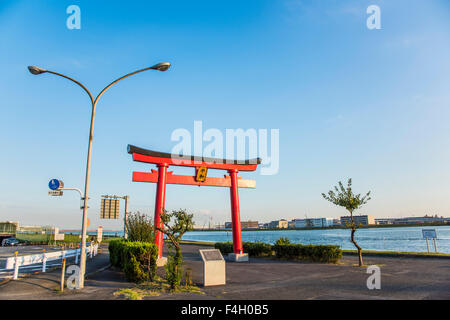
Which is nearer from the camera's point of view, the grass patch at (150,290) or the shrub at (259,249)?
the grass patch at (150,290)

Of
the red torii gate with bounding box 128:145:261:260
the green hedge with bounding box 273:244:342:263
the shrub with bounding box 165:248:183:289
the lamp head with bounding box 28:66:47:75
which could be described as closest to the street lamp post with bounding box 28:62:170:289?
the lamp head with bounding box 28:66:47:75

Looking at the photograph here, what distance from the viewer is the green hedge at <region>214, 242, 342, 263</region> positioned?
1808cm

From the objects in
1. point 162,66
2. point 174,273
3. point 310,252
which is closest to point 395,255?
point 310,252

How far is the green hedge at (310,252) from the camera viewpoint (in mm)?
18031

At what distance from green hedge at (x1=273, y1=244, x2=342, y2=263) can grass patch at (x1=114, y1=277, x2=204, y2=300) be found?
11024mm

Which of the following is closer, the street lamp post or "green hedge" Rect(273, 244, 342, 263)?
the street lamp post

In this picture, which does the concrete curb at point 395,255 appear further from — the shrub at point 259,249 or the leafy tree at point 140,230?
the leafy tree at point 140,230

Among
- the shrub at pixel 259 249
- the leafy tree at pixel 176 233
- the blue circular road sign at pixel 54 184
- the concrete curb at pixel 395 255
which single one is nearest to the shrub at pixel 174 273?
the leafy tree at pixel 176 233

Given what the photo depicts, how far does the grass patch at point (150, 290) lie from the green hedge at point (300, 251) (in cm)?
1104

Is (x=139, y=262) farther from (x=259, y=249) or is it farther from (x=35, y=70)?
(x=259, y=249)

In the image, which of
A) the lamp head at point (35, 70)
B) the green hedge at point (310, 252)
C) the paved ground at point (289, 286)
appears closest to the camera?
the paved ground at point (289, 286)

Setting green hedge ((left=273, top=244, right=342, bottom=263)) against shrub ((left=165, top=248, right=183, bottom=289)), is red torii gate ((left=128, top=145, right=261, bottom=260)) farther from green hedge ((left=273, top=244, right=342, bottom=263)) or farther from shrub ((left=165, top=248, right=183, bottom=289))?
shrub ((left=165, top=248, right=183, bottom=289))

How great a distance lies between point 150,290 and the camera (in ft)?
32.6
